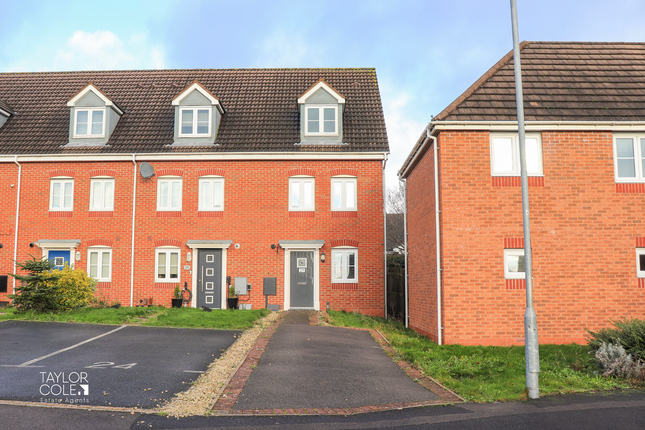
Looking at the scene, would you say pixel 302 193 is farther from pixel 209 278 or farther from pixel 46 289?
pixel 46 289

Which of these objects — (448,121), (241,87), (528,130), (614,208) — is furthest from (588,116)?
(241,87)

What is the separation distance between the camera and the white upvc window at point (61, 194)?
18.8 metres

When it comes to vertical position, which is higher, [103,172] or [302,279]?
[103,172]

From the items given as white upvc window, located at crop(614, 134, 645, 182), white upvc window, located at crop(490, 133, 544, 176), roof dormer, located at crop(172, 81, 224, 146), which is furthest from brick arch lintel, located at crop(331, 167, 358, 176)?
white upvc window, located at crop(614, 134, 645, 182)

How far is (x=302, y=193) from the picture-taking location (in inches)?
727

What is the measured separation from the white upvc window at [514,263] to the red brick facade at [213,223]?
6645 mm

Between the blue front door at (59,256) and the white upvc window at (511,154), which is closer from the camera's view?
the white upvc window at (511,154)

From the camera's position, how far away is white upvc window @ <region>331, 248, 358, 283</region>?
1804cm

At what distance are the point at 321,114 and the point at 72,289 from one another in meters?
10.6

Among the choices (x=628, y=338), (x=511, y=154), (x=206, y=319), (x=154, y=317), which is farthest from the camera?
(x=154, y=317)

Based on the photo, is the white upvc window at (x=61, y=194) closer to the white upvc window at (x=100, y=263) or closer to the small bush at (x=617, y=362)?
the white upvc window at (x=100, y=263)

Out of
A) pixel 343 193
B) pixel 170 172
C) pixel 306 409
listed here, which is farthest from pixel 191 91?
pixel 306 409

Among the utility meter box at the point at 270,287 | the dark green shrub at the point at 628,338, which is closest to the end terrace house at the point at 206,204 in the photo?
the utility meter box at the point at 270,287

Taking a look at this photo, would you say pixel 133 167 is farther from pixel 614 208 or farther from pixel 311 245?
pixel 614 208
